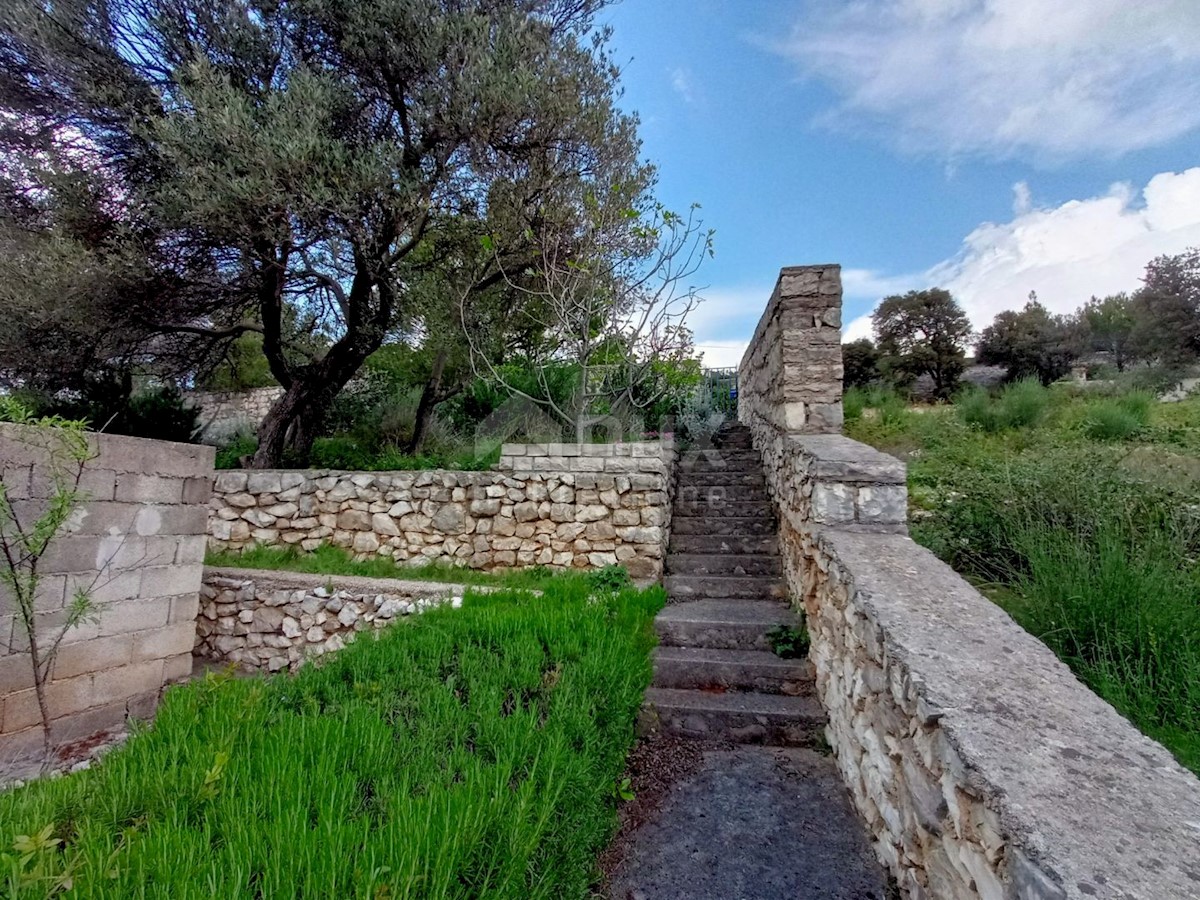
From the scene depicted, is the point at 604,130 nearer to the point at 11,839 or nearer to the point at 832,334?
the point at 832,334

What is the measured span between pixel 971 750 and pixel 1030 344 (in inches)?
734

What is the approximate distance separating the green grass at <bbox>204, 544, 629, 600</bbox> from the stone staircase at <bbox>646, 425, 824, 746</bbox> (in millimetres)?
757

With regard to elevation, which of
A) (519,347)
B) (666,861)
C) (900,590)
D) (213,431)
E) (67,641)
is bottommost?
(666,861)

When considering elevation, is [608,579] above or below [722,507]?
below

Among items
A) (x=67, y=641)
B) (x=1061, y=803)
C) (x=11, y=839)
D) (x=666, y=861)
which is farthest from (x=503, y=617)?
(x=67, y=641)

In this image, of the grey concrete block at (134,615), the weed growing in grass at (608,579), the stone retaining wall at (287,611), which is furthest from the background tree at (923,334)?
the grey concrete block at (134,615)

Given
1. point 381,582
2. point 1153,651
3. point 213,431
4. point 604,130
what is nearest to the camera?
point 1153,651

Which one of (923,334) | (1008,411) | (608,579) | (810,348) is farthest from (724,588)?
(923,334)

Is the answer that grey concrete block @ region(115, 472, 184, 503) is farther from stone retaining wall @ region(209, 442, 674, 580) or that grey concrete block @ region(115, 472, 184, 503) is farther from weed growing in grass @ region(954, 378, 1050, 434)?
weed growing in grass @ region(954, 378, 1050, 434)

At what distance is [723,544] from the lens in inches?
204

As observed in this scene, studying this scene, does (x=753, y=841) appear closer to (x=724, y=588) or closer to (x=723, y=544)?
(x=724, y=588)

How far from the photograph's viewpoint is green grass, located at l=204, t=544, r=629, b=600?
481 centimetres

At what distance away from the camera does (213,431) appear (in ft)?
34.1

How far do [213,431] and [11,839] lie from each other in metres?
10.8
